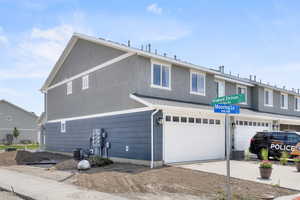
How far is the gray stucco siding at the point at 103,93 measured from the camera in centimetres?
1563

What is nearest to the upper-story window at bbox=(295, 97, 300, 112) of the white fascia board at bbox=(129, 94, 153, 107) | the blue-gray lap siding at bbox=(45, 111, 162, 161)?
the blue-gray lap siding at bbox=(45, 111, 162, 161)

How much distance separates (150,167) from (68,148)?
1016 centimetres

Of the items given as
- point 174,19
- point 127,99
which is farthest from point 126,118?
point 174,19

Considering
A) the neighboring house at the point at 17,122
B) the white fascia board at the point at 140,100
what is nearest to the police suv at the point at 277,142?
the white fascia board at the point at 140,100

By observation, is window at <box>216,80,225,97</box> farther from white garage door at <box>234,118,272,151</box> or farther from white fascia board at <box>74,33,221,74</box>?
white garage door at <box>234,118,272,151</box>

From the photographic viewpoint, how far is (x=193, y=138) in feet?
51.5

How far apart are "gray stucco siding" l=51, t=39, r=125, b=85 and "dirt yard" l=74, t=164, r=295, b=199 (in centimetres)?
765

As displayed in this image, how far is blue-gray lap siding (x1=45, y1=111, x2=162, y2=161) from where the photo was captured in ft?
45.6

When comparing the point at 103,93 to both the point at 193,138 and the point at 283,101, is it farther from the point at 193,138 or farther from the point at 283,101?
the point at 283,101

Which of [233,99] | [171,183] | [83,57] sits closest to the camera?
[233,99]

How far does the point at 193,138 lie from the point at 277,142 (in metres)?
5.04

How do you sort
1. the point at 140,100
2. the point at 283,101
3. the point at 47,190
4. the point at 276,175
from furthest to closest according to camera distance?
the point at 283,101 → the point at 140,100 → the point at 276,175 → the point at 47,190

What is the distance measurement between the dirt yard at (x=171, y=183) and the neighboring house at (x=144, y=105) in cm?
218

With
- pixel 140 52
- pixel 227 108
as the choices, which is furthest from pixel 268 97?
pixel 227 108
